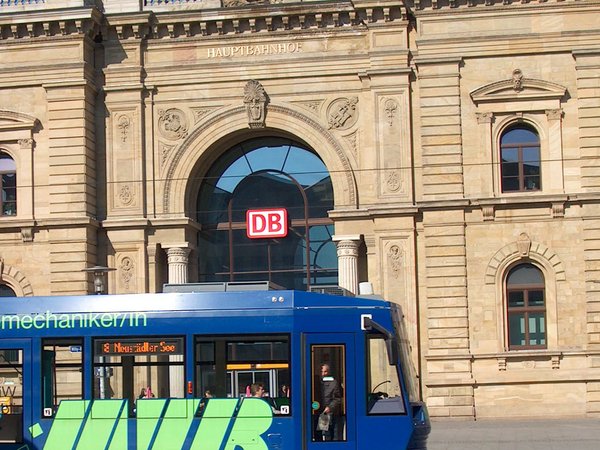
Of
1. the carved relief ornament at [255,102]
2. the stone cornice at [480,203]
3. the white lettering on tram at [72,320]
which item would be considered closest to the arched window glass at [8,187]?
the carved relief ornament at [255,102]

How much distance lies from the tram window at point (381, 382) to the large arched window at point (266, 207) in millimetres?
18187

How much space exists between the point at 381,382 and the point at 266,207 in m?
19.4

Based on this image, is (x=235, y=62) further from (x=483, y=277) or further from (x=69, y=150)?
(x=483, y=277)

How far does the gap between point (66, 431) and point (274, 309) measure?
392cm

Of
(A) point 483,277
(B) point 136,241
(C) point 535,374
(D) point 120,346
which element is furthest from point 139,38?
(D) point 120,346

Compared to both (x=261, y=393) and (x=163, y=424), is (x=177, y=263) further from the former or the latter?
(x=261, y=393)

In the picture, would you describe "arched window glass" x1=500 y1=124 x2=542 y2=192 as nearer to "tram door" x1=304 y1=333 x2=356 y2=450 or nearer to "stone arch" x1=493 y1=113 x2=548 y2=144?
"stone arch" x1=493 y1=113 x2=548 y2=144

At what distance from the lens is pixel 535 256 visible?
36.0 meters

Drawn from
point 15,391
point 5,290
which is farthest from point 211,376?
point 5,290

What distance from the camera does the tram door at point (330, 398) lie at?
794 inches

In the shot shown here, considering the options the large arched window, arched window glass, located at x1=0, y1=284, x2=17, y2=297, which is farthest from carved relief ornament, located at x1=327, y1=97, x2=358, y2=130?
arched window glass, located at x1=0, y1=284, x2=17, y2=297

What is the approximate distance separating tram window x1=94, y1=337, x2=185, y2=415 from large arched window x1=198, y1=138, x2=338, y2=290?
18292mm

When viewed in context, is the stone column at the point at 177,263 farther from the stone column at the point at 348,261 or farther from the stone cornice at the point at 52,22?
the stone cornice at the point at 52,22

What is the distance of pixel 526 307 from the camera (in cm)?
3612
